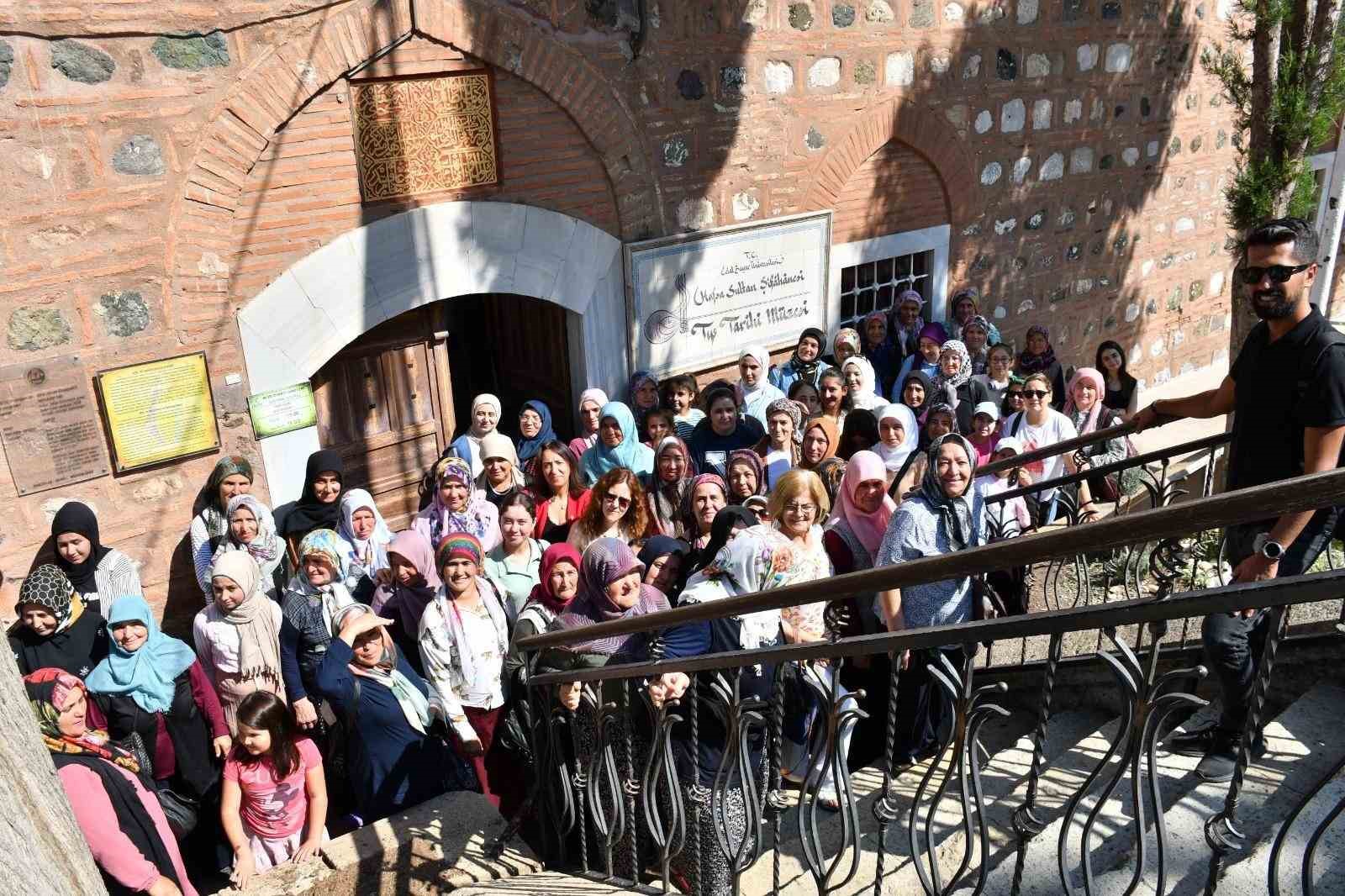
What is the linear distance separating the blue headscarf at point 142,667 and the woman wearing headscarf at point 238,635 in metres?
0.21

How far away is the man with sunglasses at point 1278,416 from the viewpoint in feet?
8.97

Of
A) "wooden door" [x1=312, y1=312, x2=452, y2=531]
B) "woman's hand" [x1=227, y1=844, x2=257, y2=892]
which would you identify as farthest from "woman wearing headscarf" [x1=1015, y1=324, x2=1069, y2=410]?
"woman's hand" [x1=227, y1=844, x2=257, y2=892]

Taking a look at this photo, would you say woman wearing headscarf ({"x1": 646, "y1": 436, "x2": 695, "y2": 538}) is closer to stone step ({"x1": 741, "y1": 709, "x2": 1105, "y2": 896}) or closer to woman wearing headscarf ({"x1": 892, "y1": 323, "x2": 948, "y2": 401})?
stone step ({"x1": 741, "y1": 709, "x2": 1105, "y2": 896})

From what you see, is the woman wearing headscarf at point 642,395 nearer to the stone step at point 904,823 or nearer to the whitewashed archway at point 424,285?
the whitewashed archway at point 424,285

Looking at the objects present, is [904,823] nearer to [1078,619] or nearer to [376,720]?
[1078,619]

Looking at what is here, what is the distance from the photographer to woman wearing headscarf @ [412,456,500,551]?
5.34 meters

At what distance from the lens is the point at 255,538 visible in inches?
209

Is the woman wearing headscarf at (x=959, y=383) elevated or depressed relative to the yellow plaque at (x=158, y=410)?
depressed

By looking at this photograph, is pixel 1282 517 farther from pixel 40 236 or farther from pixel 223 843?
pixel 40 236

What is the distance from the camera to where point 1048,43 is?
29.1 ft

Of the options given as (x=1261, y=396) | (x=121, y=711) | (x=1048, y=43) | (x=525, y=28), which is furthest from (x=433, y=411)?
(x=1048, y=43)

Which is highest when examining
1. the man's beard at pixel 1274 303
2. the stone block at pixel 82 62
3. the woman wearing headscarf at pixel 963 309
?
the stone block at pixel 82 62

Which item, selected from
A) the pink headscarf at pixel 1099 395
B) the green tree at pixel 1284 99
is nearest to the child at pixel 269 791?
the pink headscarf at pixel 1099 395

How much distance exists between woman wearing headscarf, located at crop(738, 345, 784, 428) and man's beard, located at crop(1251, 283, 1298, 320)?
4.10 m
